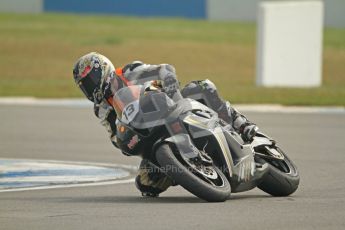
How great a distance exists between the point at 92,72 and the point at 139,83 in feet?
1.33

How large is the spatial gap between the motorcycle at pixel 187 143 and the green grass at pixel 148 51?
540 inches

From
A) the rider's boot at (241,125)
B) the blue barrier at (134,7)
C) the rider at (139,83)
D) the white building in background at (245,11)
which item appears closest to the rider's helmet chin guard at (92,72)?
the rider at (139,83)

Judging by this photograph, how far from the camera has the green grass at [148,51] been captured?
26.6 metres

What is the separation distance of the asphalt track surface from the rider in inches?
7.9

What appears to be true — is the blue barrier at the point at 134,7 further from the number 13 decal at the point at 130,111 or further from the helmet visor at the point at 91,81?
the number 13 decal at the point at 130,111

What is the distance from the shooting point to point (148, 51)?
35.2 meters

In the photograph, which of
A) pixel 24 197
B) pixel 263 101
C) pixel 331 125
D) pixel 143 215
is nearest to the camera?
pixel 143 215

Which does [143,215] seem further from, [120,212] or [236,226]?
[236,226]

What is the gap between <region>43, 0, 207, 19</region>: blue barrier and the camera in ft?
137

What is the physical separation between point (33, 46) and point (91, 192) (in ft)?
81.8

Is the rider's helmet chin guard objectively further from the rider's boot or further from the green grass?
the green grass

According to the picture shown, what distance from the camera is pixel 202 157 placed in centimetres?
966

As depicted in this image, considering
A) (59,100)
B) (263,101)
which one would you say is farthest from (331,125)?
(59,100)

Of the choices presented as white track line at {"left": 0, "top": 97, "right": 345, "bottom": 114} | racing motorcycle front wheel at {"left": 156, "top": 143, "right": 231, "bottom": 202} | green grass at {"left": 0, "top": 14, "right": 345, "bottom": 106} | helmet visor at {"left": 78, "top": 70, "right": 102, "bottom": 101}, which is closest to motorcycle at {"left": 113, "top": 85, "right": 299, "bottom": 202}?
racing motorcycle front wheel at {"left": 156, "top": 143, "right": 231, "bottom": 202}
